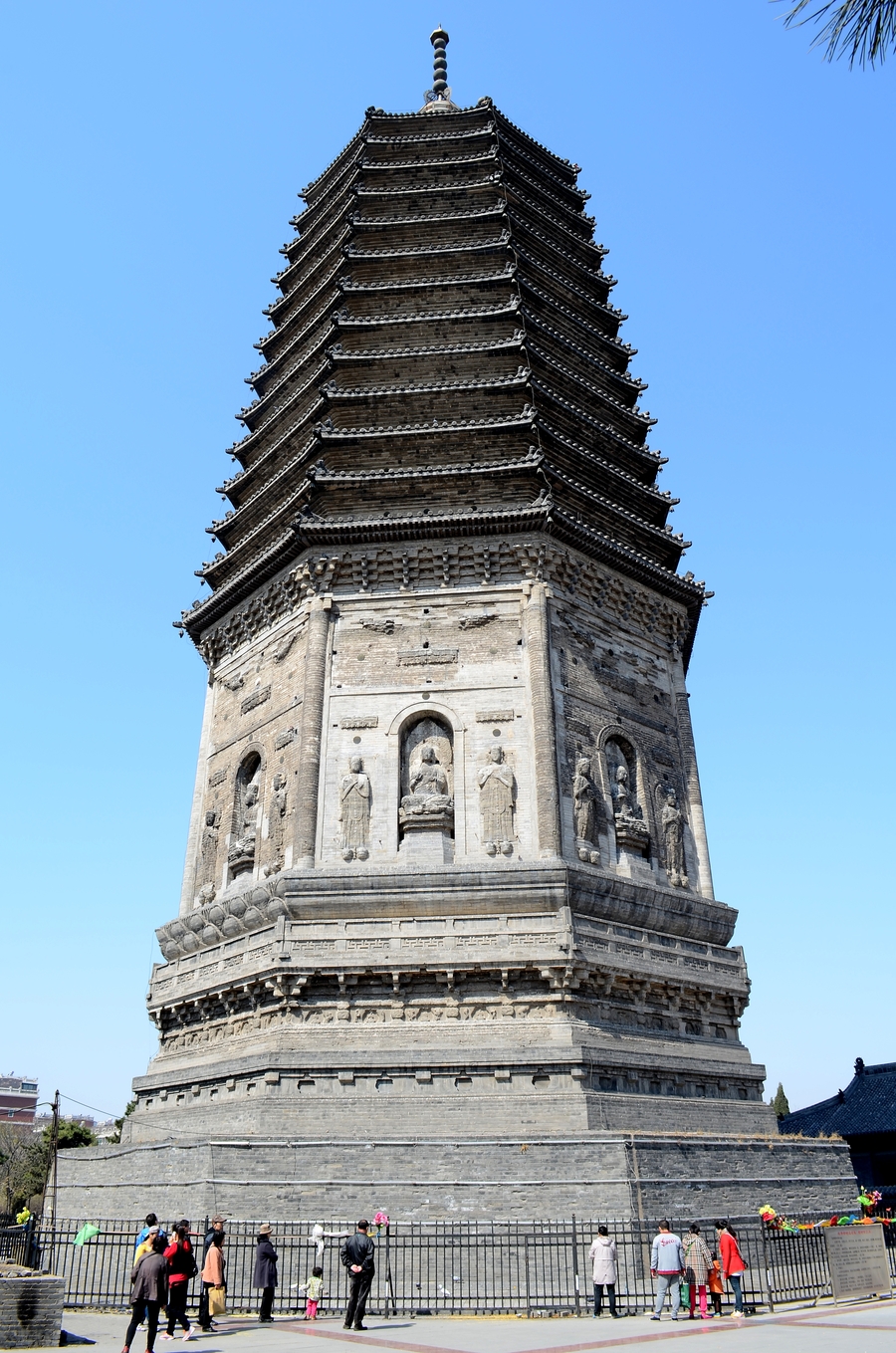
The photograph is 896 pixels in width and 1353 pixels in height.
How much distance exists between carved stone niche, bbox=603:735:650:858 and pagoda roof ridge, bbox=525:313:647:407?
9.73 metres

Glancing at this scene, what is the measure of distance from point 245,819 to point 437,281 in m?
13.7

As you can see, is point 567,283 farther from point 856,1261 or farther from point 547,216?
point 856,1261

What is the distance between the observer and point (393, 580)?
72.0ft

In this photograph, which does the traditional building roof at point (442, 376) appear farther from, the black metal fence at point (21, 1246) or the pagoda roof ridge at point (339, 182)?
the black metal fence at point (21, 1246)

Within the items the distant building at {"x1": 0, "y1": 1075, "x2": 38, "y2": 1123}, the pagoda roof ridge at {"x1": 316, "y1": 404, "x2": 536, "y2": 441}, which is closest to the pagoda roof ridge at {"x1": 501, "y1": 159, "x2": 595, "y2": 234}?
the pagoda roof ridge at {"x1": 316, "y1": 404, "x2": 536, "y2": 441}

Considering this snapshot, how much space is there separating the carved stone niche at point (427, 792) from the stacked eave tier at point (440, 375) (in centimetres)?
436

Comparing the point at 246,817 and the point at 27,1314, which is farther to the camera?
the point at 246,817

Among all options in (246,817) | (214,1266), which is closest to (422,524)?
(246,817)

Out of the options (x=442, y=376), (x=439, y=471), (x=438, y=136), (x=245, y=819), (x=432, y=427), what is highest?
(x=438, y=136)

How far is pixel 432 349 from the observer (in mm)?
24422

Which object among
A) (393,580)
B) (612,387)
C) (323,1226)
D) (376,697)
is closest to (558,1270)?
(323,1226)

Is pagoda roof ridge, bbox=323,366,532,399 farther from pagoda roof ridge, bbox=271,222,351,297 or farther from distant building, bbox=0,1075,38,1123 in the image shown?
distant building, bbox=0,1075,38,1123

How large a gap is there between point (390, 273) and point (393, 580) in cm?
939

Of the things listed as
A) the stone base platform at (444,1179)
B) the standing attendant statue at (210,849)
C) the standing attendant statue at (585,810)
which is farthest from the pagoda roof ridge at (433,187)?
the stone base platform at (444,1179)
